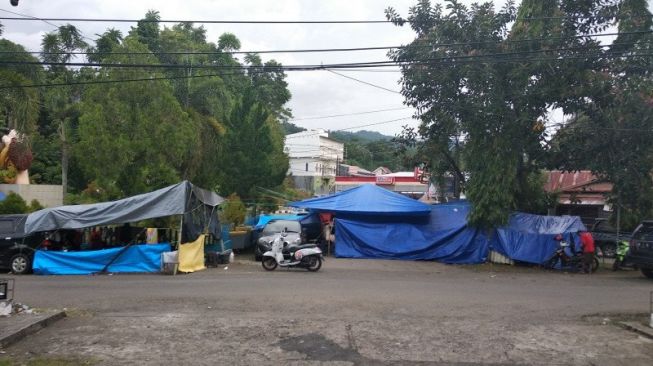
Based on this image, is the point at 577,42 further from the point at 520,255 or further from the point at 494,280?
the point at 494,280

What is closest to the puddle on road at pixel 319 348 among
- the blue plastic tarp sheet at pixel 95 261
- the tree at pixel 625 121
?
the blue plastic tarp sheet at pixel 95 261

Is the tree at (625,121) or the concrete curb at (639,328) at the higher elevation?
the tree at (625,121)

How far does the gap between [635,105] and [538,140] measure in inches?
136

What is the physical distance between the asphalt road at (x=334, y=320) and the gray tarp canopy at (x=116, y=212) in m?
1.89

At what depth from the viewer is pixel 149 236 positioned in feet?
64.4

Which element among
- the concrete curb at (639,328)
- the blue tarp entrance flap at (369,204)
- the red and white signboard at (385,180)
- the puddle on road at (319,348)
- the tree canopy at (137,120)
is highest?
the tree canopy at (137,120)

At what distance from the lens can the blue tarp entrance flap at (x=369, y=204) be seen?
76.9 feet

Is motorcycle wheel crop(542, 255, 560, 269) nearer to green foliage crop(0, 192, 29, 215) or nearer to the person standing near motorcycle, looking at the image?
the person standing near motorcycle

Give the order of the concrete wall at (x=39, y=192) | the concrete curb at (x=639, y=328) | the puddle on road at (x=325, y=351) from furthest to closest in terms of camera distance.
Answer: the concrete wall at (x=39, y=192)
the concrete curb at (x=639, y=328)
the puddle on road at (x=325, y=351)

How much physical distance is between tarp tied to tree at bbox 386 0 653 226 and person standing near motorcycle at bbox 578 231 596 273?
87.3 inches

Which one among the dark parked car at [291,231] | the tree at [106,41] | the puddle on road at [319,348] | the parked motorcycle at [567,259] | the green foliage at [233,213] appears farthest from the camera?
the tree at [106,41]

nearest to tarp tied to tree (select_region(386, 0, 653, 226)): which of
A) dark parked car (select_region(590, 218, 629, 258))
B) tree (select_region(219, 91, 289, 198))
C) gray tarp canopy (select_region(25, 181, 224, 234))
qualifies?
dark parked car (select_region(590, 218, 629, 258))

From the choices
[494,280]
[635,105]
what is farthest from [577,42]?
[494,280]

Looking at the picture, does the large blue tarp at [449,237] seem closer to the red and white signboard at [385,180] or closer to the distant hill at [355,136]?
the red and white signboard at [385,180]
